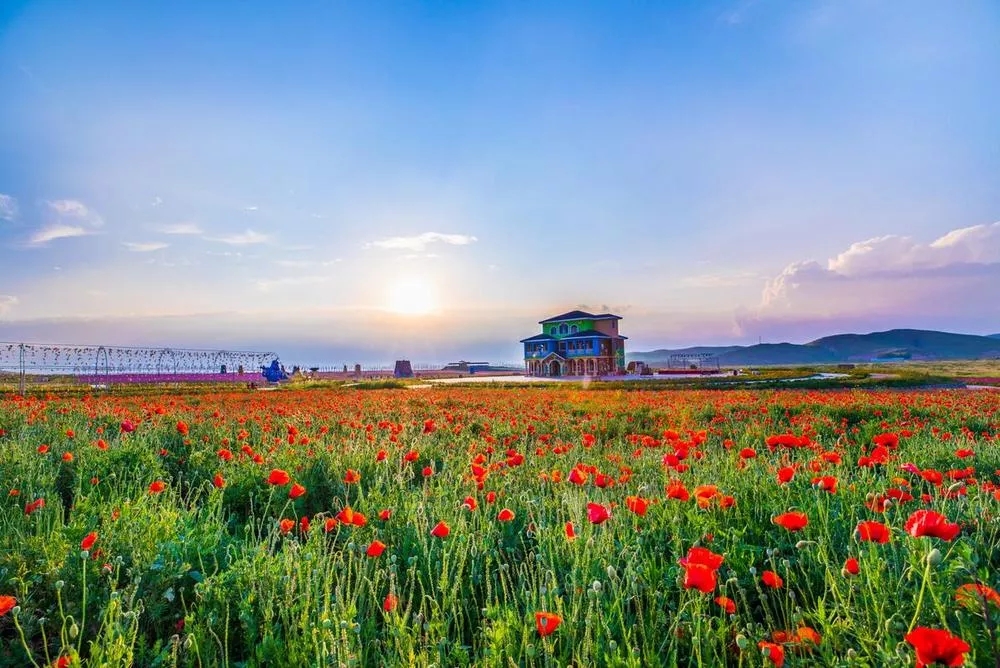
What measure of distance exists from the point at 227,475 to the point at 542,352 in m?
50.7

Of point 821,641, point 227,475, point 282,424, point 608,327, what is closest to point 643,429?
point 282,424

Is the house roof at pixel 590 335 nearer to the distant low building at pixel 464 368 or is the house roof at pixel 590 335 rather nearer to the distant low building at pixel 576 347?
the distant low building at pixel 576 347

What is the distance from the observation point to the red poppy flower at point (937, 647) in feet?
4.40

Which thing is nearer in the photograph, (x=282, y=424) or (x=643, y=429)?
(x=282, y=424)

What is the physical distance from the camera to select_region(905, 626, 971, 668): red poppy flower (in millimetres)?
1342

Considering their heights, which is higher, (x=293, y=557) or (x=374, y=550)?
(x=374, y=550)

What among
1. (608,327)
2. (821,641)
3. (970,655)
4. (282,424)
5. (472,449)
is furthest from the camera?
(608,327)

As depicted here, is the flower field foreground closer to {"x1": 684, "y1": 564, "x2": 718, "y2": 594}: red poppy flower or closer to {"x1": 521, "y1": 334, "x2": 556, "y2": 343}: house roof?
{"x1": 684, "y1": 564, "x2": 718, "y2": 594}: red poppy flower

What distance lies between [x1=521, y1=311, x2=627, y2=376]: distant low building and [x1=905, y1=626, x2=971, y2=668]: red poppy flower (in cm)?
5031

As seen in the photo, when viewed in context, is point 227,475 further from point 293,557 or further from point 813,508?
point 813,508

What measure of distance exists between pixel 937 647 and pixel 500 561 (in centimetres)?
297

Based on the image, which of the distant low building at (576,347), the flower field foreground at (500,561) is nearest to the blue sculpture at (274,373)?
the distant low building at (576,347)

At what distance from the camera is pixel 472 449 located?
709 cm

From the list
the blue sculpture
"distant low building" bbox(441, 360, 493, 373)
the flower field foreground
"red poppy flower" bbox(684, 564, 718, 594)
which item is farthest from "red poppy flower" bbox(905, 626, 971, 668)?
"distant low building" bbox(441, 360, 493, 373)
